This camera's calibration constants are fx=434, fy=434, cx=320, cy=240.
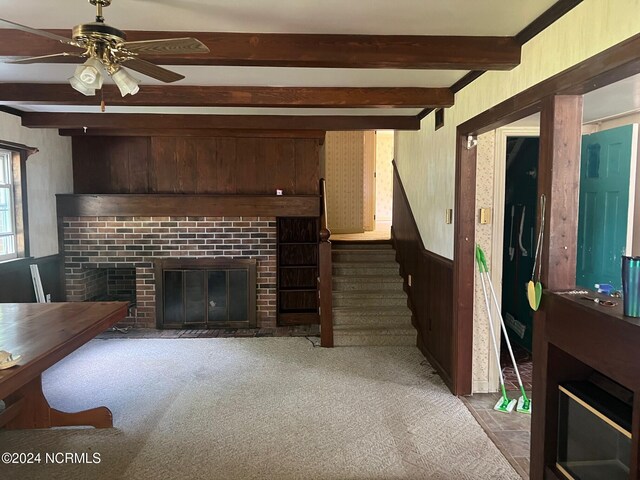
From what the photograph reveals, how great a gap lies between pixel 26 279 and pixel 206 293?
1872mm

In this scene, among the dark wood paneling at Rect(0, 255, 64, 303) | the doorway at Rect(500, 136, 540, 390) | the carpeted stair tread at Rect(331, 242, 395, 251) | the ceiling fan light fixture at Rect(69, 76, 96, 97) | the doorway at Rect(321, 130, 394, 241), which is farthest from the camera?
the doorway at Rect(321, 130, 394, 241)

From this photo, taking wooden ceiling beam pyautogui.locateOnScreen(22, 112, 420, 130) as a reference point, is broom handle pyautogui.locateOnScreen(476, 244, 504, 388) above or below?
below

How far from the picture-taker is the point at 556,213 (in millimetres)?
2104

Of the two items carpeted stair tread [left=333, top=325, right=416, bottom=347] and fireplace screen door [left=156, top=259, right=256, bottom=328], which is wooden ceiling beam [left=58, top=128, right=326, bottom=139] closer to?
fireplace screen door [left=156, top=259, right=256, bottom=328]

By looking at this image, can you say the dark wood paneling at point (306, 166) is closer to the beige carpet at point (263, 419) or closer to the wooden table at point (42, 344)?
the beige carpet at point (263, 419)

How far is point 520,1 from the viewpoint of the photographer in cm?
199

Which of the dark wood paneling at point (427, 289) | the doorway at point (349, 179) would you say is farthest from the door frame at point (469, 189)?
the doorway at point (349, 179)

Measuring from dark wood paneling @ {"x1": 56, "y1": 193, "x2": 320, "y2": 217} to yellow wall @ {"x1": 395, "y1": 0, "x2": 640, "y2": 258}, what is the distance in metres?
1.27

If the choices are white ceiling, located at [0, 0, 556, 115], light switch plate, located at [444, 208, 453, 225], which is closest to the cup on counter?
white ceiling, located at [0, 0, 556, 115]

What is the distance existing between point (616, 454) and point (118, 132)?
5238 mm

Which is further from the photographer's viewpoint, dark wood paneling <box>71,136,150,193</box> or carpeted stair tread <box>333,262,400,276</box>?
carpeted stair tread <box>333,262,400,276</box>

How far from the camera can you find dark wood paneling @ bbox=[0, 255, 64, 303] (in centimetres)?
409

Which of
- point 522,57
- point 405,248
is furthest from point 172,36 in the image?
point 405,248

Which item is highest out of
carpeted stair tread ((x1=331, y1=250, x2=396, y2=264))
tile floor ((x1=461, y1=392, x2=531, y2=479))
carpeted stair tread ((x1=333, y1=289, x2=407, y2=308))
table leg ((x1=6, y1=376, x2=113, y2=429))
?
carpeted stair tread ((x1=331, y1=250, x2=396, y2=264))
